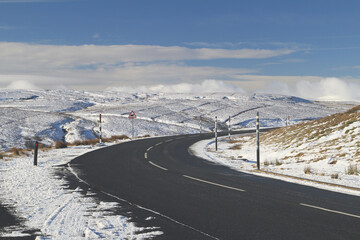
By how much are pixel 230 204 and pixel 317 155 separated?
32.4 feet

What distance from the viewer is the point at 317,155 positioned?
1566 cm

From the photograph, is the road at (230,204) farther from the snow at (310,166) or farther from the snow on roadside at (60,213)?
the snow at (310,166)

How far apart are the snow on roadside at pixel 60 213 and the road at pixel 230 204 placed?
2.35 ft

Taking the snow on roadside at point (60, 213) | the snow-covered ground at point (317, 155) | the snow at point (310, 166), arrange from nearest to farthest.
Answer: the snow on roadside at point (60, 213) → the snow at point (310, 166) → the snow-covered ground at point (317, 155)

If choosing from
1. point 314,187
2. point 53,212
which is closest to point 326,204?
point 314,187

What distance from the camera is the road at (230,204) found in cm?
552

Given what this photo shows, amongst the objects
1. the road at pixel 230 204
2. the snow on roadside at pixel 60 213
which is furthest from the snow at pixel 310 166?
the snow on roadside at pixel 60 213

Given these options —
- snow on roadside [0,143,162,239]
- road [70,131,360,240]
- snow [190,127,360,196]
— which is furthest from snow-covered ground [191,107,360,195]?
snow on roadside [0,143,162,239]

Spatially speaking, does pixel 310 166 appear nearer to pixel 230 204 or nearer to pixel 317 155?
pixel 317 155

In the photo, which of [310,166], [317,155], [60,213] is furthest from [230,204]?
[317,155]

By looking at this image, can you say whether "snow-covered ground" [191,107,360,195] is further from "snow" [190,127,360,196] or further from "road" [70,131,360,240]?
"road" [70,131,360,240]

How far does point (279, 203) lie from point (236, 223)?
1.96m

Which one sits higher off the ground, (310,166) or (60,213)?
(310,166)

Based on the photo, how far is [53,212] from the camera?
669 cm
